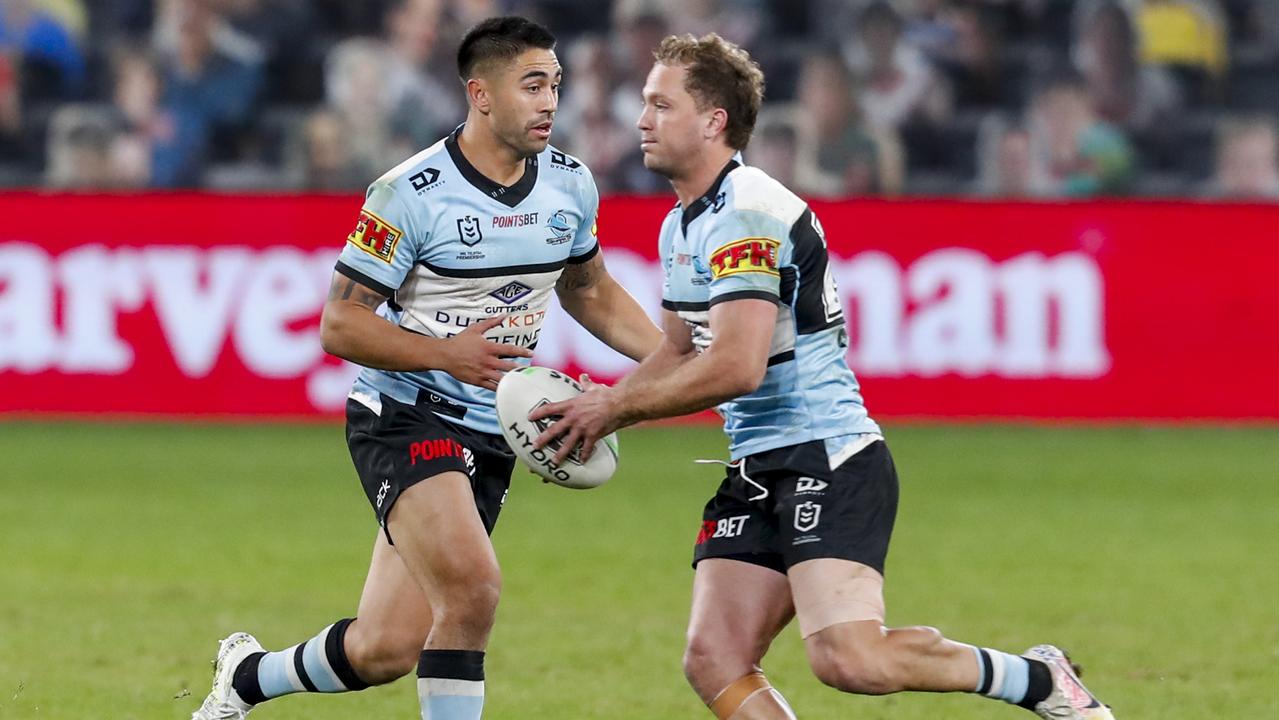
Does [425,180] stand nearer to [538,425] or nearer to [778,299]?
[538,425]

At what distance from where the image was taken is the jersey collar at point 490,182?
6211 mm

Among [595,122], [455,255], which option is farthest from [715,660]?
[595,122]

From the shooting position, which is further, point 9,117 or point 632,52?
point 632,52

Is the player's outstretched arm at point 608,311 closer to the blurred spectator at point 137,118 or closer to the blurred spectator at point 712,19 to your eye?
the blurred spectator at point 137,118

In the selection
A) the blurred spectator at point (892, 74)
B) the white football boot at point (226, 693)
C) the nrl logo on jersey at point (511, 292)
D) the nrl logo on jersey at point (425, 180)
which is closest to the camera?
the nrl logo on jersey at point (425, 180)

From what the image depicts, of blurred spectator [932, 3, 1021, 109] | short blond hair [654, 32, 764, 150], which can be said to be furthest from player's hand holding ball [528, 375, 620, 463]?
blurred spectator [932, 3, 1021, 109]

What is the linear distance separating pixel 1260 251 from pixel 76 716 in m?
10.4

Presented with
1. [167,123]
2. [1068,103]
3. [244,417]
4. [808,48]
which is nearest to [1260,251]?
[1068,103]

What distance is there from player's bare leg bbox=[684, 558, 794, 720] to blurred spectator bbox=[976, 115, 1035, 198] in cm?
1104

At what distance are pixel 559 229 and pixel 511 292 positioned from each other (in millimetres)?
257

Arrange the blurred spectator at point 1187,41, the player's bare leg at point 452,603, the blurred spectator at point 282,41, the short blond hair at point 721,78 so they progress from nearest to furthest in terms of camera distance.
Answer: the short blond hair at point 721,78 < the player's bare leg at point 452,603 < the blurred spectator at point 282,41 < the blurred spectator at point 1187,41

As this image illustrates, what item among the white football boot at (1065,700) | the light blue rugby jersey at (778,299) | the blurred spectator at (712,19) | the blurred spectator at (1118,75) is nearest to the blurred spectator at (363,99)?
the blurred spectator at (712,19)

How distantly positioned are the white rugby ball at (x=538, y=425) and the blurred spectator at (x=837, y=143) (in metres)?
10.1

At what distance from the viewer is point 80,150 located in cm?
1625
